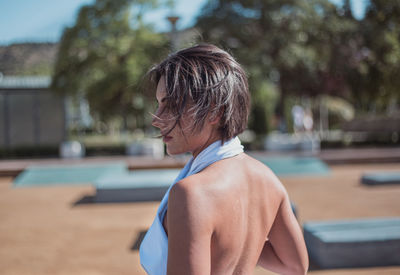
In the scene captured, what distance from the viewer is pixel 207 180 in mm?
946

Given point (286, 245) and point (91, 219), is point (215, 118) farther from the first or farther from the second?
point (91, 219)

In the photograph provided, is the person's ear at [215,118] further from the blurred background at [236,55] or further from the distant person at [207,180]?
the blurred background at [236,55]

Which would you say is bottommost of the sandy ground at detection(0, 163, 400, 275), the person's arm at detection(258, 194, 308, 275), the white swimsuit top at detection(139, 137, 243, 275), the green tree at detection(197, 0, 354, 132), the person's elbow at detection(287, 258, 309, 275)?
the sandy ground at detection(0, 163, 400, 275)

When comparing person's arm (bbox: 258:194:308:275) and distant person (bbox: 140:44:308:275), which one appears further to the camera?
person's arm (bbox: 258:194:308:275)

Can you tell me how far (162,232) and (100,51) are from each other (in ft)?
58.2

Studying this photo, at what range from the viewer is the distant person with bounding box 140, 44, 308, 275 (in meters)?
Result: 0.90

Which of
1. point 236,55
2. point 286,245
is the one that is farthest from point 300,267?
point 236,55

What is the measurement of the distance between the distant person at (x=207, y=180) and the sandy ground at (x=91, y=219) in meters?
3.25

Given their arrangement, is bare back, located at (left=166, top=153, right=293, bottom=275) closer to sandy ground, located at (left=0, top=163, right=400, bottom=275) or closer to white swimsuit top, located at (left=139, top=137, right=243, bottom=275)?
white swimsuit top, located at (left=139, top=137, right=243, bottom=275)

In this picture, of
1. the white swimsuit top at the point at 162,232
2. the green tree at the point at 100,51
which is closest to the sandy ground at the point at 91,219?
the white swimsuit top at the point at 162,232

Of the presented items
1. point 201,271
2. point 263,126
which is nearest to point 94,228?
point 201,271

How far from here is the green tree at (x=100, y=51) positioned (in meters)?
17.6

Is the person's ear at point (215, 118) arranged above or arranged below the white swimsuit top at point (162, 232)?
above

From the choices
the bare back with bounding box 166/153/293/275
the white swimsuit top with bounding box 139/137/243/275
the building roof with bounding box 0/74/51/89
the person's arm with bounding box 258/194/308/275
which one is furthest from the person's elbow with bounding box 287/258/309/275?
the building roof with bounding box 0/74/51/89
